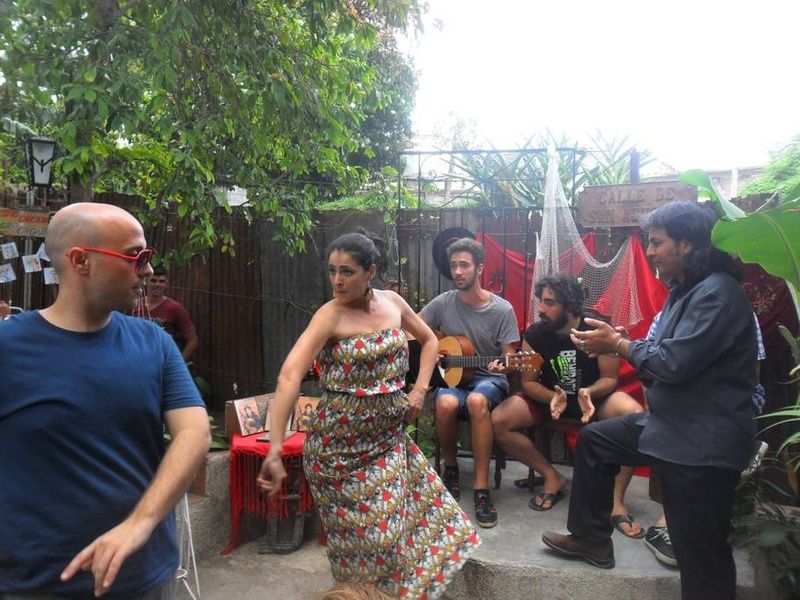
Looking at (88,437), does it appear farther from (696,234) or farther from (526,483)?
Result: (526,483)

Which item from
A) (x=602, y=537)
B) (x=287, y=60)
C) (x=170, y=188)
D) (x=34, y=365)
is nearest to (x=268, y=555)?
(x=602, y=537)

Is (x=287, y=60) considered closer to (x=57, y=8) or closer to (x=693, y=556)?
(x=57, y=8)

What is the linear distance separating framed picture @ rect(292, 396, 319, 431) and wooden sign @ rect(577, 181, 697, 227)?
2.55 meters

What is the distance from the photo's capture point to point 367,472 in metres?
3.00

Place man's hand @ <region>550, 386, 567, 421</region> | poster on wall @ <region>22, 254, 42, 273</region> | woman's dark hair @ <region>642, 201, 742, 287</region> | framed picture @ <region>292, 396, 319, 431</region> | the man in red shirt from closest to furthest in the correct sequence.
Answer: woman's dark hair @ <region>642, 201, 742, 287</region>, man's hand @ <region>550, 386, 567, 421</region>, framed picture @ <region>292, 396, 319, 431</region>, poster on wall @ <region>22, 254, 42, 273</region>, the man in red shirt

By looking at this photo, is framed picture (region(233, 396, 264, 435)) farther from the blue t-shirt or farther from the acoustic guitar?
the blue t-shirt

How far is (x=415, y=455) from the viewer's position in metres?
3.31

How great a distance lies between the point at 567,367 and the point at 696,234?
5.28ft

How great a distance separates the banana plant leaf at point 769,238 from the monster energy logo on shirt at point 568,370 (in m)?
1.68

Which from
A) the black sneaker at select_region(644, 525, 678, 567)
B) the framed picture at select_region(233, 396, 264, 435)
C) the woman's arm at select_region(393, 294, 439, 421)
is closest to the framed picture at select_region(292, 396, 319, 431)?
the framed picture at select_region(233, 396, 264, 435)

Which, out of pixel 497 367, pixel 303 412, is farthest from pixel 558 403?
pixel 303 412

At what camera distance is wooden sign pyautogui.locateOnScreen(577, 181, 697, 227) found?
453 centimetres

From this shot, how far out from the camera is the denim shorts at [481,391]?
425cm

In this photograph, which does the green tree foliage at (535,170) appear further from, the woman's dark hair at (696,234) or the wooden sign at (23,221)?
the wooden sign at (23,221)
